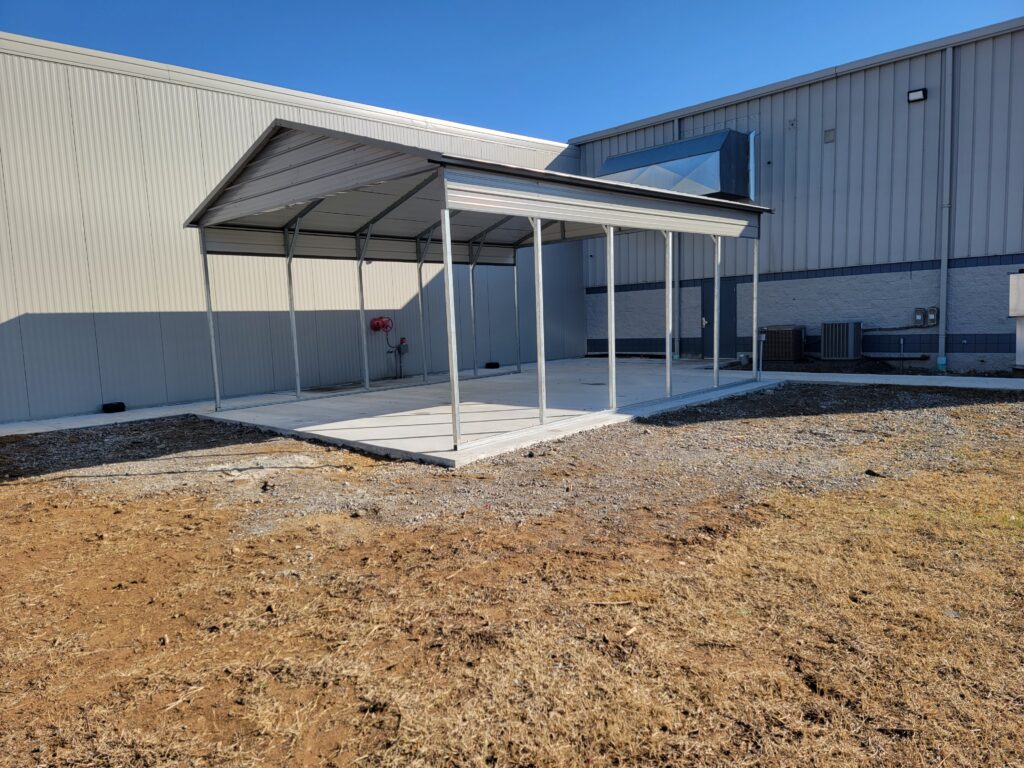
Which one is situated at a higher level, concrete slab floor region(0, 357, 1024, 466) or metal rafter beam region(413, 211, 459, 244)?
metal rafter beam region(413, 211, 459, 244)

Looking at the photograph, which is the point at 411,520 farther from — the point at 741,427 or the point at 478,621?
the point at 741,427

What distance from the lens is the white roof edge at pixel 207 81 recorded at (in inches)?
368

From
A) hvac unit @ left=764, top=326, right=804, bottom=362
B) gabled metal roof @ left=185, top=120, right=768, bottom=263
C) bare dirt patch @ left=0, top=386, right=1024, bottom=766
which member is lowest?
bare dirt patch @ left=0, top=386, right=1024, bottom=766

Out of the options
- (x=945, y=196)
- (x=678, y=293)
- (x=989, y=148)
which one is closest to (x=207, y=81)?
(x=678, y=293)

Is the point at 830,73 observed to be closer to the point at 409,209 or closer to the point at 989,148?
the point at 989,148

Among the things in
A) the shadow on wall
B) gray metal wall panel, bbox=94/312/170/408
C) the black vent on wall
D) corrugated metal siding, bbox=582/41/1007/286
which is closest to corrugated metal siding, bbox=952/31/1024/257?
corrugated metal siding, bbox=582/41/1007/286

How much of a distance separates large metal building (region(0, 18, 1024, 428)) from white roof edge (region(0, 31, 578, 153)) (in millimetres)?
35

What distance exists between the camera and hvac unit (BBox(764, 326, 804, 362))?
14164 mm

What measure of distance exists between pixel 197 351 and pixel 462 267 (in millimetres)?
6404

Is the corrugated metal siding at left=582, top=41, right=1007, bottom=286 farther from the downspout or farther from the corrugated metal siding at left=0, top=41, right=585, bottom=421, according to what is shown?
the corrugated metal siding at left=0, top=41, right=585, bottom=421

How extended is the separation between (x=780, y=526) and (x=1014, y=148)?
1161 centimetres

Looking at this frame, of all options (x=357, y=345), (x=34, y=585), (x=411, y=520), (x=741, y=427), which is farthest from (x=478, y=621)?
(x=357, y=345)

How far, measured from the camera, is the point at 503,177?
268 inches

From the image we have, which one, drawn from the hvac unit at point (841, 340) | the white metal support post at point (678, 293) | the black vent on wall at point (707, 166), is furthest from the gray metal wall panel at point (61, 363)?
the hvac unit at point (841, 340)
